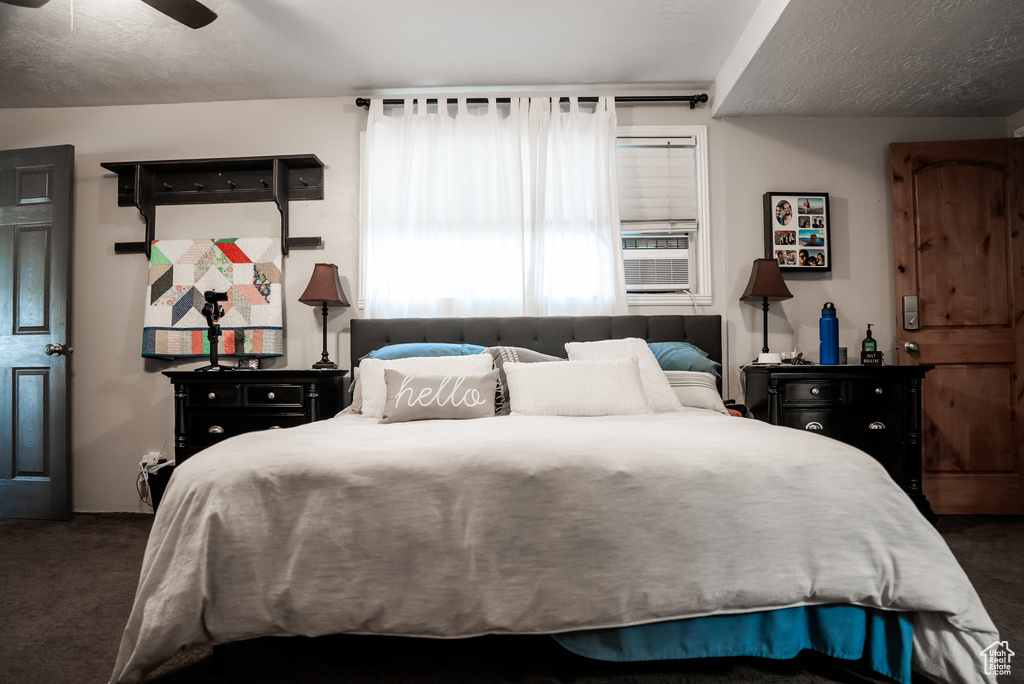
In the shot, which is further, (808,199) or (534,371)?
(808,199)

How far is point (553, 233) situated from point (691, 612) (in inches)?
98.3

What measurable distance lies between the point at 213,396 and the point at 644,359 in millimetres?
2213

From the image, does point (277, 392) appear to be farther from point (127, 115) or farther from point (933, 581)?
point (933, 581)

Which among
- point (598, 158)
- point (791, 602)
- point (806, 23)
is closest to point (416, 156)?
point (598, 158)

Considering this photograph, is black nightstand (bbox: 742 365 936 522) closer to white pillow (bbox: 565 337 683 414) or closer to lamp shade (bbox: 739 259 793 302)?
lamp shade (bbox: 739 259 793 302)

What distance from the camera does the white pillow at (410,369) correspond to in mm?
2582

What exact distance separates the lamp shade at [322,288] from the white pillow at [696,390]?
1.88m

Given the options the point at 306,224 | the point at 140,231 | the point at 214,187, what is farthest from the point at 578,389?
the point at 140,231

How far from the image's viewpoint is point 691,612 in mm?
1382

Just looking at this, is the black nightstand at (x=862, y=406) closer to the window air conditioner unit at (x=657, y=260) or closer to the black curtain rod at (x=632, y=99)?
the window air conditioner unit at (x=657, y=260)

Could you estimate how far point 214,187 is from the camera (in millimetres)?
3637

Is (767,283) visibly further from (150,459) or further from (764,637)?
(150,459)

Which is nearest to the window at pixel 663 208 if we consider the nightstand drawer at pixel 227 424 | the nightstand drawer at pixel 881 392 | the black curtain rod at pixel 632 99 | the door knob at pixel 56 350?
the black curtain rod at pixel 632 99

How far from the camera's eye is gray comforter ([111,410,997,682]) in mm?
1353
